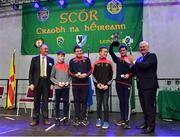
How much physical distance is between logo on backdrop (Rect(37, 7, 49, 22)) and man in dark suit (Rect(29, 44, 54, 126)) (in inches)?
171

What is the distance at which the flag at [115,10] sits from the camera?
10.1 metres

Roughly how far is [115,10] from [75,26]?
1.39 m

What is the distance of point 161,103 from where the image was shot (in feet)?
26.8

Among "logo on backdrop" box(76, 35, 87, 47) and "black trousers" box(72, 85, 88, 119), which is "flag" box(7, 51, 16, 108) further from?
"black trousers" box(72, 85, 88, 119)

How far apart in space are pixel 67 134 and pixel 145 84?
1627 mm

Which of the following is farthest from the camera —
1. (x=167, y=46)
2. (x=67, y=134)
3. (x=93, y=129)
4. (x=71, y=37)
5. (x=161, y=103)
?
(x=71, y=37)

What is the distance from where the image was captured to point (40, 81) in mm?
6691

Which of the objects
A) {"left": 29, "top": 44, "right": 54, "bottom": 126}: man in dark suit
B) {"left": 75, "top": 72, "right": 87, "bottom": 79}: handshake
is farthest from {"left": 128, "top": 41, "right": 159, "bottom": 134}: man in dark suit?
{"left": 29, "top": 44, "right": 54, "bottom": 126}: man in dark suit

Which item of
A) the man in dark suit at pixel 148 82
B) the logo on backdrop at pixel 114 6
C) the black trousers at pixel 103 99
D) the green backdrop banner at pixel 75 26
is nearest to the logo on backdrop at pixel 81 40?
the green backdrop banner at pixel 75 26

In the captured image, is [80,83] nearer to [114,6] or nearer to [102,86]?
[102,86]

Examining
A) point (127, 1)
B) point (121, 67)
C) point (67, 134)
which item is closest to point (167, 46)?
point (127, 1)

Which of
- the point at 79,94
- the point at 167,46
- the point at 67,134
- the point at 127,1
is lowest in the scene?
the point at 67,134

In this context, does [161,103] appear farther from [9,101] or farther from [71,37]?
[9,101]

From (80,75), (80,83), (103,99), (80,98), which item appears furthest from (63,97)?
(103,99)
